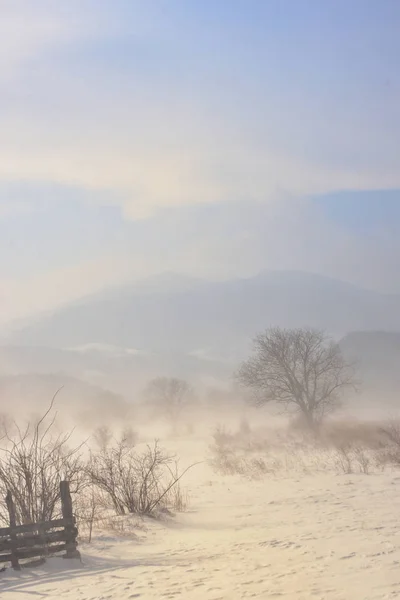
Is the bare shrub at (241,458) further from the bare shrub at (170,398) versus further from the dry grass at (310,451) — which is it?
the bare shrub at (170,398)

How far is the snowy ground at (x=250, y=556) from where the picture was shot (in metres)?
9.66

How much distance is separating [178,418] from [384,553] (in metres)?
79.5

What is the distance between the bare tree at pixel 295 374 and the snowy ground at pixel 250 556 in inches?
1157

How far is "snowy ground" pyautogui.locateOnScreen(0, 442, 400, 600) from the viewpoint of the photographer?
966 centimetres

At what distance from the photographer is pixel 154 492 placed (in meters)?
19.4

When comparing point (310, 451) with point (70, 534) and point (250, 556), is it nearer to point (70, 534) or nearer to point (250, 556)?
point (250, 556)

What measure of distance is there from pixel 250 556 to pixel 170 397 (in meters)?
83.4

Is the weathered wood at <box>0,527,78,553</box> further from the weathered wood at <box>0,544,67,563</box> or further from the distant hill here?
the distant hill

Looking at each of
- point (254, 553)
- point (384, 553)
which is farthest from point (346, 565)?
point (254, 553)

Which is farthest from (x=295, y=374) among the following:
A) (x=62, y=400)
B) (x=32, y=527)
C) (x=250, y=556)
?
(x=62, y=400)

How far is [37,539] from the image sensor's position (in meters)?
11.9

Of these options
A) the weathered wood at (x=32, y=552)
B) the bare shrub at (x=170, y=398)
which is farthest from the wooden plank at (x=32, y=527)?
the bare shrub at (x=170, y=398)

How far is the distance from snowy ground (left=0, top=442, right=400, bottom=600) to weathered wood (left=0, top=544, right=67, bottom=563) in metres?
0.22

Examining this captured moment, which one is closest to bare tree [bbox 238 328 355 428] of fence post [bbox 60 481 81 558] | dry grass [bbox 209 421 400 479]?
dry grass [bbox 209 421 400 479]
